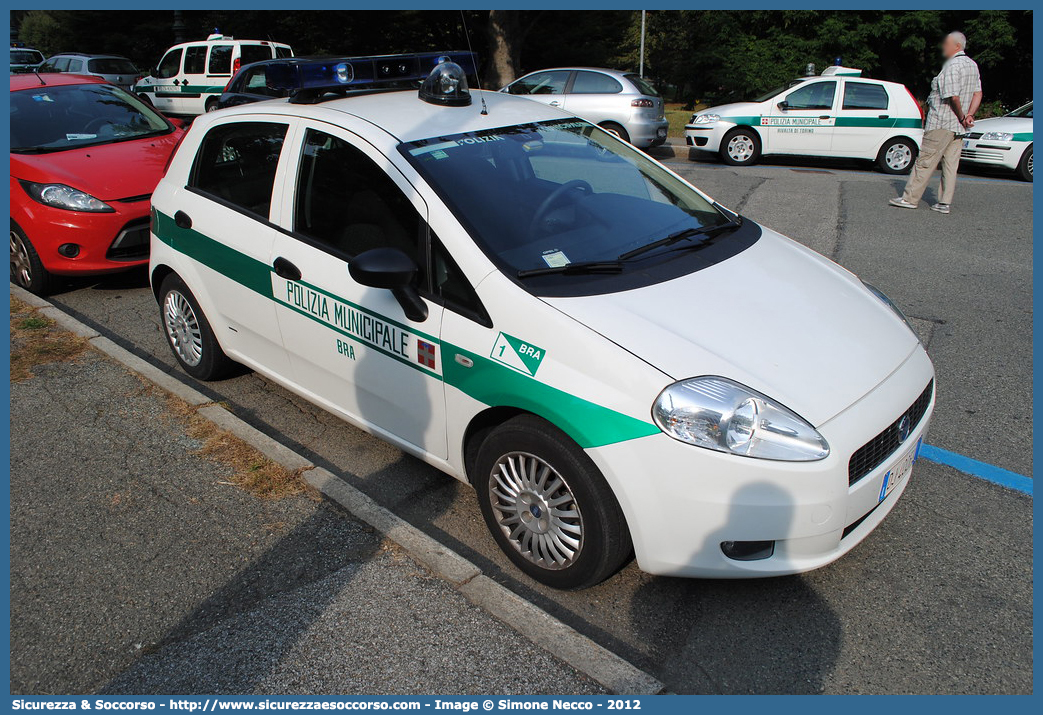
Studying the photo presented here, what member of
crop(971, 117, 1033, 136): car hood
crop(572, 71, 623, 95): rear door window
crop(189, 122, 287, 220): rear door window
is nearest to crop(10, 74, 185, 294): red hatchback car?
crop(189, 122, 287, 220): rear door window

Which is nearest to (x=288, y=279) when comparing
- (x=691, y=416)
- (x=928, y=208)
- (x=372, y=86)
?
(x=372, y=86)

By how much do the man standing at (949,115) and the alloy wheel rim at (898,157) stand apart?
3.93 m

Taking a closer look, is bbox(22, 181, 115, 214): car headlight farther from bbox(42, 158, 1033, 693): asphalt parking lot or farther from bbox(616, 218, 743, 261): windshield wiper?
bbox(616, 218, 743, 261): windshield wiper

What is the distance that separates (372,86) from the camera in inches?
179

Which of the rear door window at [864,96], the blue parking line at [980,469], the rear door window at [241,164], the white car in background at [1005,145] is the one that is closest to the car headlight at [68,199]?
the rear door window at [241,164]

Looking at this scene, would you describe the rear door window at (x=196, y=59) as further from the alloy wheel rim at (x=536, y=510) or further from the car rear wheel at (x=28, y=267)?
the alloy wheel rim at (x=536, y=510)

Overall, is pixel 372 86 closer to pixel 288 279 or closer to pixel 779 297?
pixel 288 279

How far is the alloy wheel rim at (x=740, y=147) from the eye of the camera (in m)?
13.5

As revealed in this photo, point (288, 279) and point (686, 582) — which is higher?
point (288, 279)

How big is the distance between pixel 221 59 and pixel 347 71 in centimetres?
1670

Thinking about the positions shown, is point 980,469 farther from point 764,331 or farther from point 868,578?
point 764,331

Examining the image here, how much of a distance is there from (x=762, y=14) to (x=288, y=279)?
79.8 feet

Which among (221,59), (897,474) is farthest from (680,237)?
(221,59)

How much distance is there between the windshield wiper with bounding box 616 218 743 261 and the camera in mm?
3305
